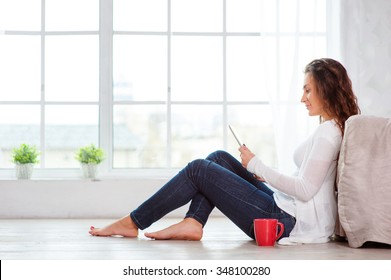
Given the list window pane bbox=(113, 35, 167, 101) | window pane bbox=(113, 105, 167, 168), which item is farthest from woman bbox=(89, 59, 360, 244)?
window pane bbox=(113, 35, 167, 101)

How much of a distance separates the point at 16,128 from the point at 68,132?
38cm

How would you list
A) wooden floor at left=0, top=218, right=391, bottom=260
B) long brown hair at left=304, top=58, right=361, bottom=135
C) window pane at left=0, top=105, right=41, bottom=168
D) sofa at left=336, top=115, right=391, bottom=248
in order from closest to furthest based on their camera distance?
1. wooden floor at left=0, top=218, right=391, bottom=260
2. sofa at left=336, top=115, right=391, bottom=248
3. long brown hair at left=304, top=58, right=361, bottom=135
4. window pane at left=0, top=105, right=41, bottom=168

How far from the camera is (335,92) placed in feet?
9.79

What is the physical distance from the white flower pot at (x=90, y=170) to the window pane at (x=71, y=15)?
104 cm

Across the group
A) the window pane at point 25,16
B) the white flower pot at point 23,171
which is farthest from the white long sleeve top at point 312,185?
the window pane at point 25,16

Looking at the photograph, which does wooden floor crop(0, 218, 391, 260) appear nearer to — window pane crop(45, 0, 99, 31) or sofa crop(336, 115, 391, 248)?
sofa crop(336, 115, 391, 248)

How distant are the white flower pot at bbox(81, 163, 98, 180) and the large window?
16 centimetres

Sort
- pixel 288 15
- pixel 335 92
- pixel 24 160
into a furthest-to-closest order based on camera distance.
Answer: pixel 288 15
pixel 24 160
pixel 335 92

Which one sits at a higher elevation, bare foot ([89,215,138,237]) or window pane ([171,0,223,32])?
window pane ([171,0,223,32])

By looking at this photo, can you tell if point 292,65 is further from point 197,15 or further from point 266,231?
point 266,231

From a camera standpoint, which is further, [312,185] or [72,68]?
[72,68]

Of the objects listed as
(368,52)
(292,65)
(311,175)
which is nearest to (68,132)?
(292,65)

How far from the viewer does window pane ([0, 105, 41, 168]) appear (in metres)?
4.89
